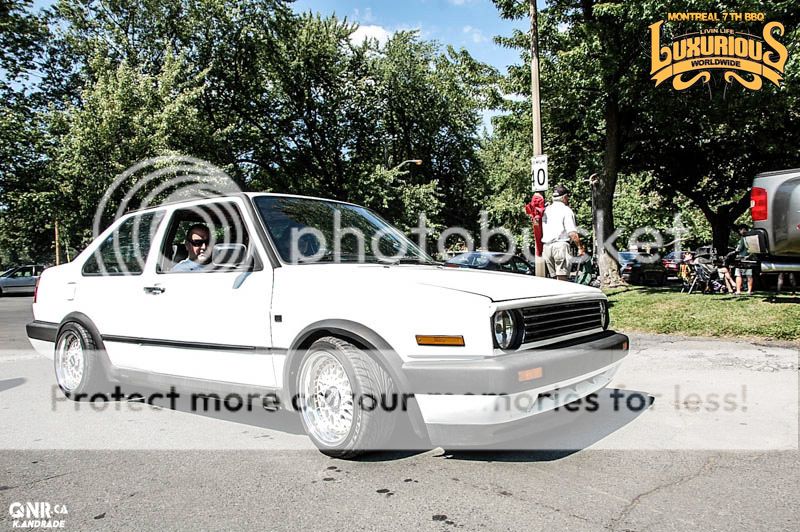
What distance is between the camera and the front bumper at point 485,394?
2988 millimetres

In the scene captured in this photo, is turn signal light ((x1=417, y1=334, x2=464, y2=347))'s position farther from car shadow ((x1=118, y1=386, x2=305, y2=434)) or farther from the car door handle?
the car door handle

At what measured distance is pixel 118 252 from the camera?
4930 mm

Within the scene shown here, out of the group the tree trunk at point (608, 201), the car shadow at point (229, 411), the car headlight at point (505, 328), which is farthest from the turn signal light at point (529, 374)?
the tree trunk at point (608, 201)

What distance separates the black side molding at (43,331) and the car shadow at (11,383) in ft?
2.15

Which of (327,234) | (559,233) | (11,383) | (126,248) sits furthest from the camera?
(559,233)

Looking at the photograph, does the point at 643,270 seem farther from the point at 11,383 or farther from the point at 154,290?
the point at 154,290

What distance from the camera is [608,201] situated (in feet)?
53.4

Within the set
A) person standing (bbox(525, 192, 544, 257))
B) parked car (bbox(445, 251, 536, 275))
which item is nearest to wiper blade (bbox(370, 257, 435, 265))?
person standing (bbox(525, 192, 544, 257))

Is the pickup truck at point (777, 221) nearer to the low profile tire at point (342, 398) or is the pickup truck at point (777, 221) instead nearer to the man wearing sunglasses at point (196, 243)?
the low profile tire at point (342, 398)

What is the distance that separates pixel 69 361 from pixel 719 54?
13.6m

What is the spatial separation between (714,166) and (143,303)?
22.8 meters

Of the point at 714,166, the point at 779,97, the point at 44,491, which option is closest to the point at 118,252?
the point at 44,491

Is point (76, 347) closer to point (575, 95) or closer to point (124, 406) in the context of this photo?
point (124, 406)

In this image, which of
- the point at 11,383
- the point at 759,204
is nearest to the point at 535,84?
the point at 759,204
